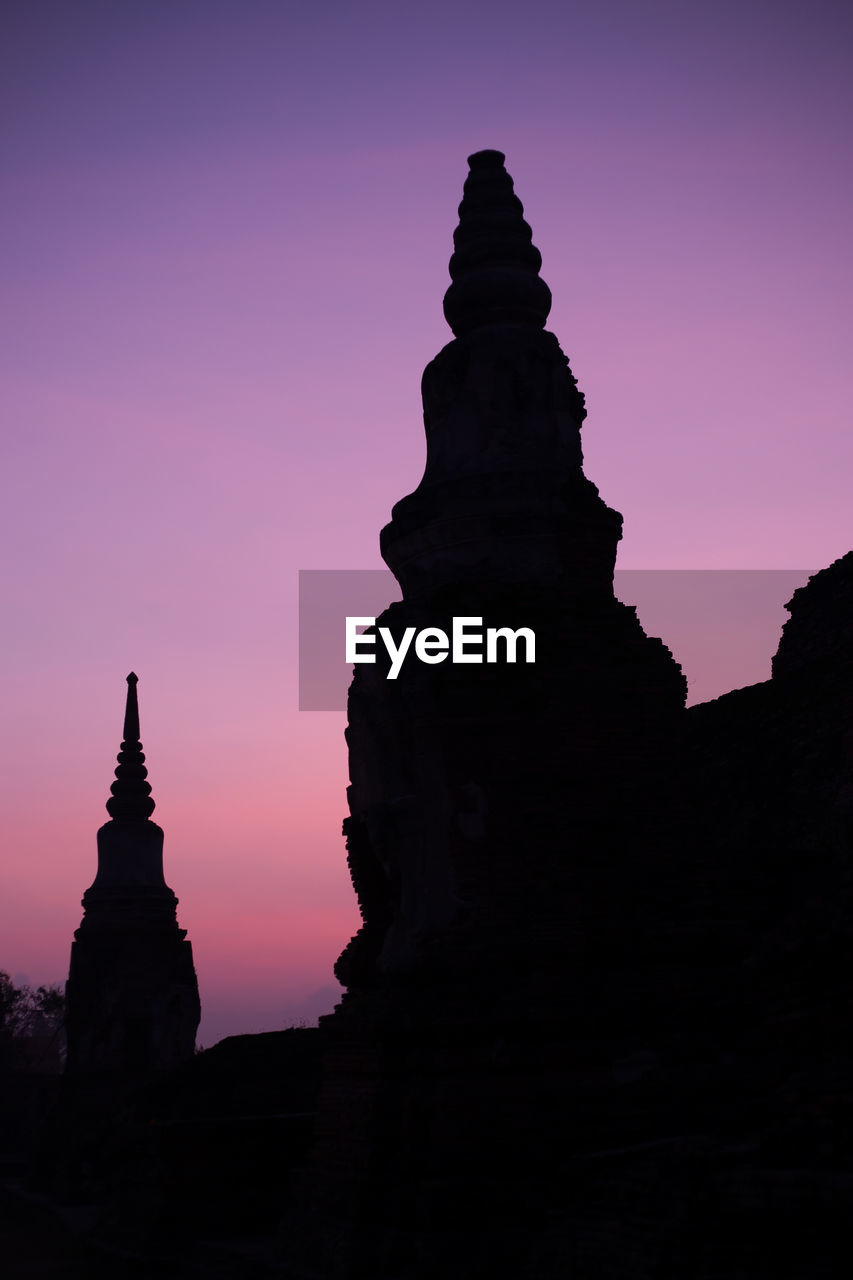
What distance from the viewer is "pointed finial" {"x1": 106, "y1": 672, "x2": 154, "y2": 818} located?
999 inches

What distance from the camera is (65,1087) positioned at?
78.2 ft

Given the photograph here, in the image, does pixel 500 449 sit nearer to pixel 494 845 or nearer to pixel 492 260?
pixel 492 260

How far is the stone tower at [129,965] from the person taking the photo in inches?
941

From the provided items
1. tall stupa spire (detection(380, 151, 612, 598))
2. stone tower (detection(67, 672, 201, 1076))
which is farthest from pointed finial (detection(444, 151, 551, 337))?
stone tower (detection(67, 672, 201, 1076))

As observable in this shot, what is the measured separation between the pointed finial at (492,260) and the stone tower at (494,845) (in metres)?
0.03

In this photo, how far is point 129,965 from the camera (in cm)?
2436

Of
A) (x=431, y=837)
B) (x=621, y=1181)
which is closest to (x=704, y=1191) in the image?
(x=621, y=1181)

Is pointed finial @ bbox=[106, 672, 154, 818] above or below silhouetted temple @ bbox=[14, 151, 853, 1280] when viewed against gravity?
above

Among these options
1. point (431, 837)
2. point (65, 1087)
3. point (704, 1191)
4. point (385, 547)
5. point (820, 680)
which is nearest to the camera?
point (704, 1191)

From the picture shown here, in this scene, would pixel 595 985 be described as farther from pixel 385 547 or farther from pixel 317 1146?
pixel 385 547

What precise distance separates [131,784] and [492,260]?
15.1m

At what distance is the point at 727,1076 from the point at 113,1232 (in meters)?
7.97

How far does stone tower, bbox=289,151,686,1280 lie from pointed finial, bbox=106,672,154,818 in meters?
14.1

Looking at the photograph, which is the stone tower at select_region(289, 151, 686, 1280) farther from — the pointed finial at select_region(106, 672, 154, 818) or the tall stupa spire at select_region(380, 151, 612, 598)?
the pointed finial at select_region(106, 672, 154, 818)
